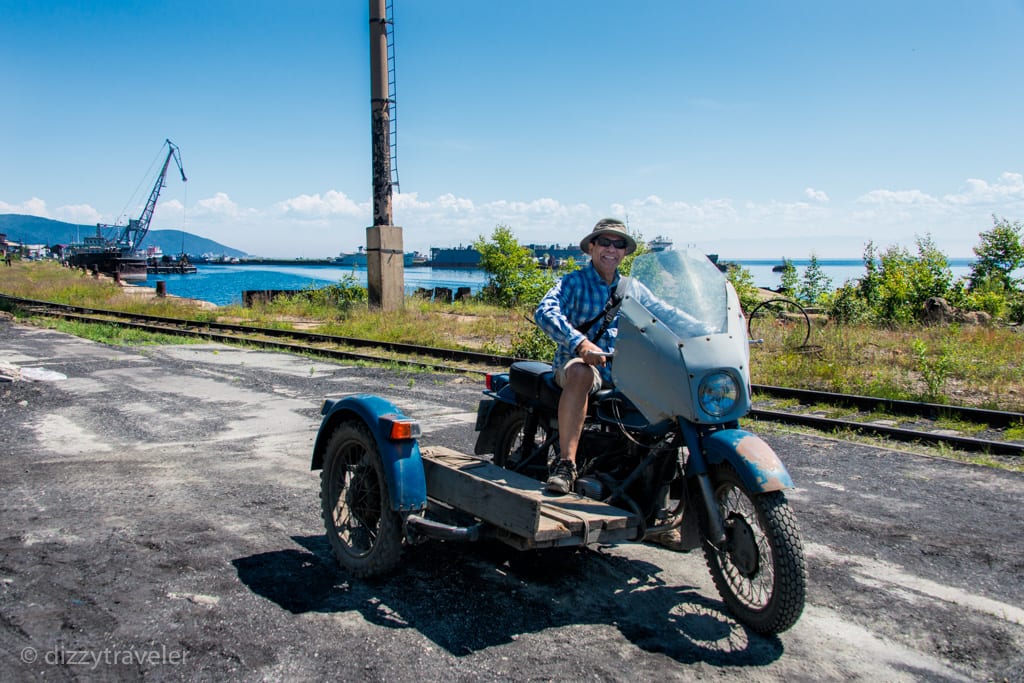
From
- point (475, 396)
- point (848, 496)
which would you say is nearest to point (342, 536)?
point (848, 496)

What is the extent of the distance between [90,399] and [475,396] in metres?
4.74

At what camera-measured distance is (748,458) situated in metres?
3.41

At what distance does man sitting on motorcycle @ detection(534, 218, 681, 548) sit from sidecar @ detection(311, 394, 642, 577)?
0.30 m

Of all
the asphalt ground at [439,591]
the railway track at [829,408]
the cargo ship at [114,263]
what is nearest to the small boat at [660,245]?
the asphalt ground at [439,591]

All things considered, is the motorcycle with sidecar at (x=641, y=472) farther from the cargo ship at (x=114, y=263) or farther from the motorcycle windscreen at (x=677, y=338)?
the cargo ship at (x=114, y=263)

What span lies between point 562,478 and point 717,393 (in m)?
0.99

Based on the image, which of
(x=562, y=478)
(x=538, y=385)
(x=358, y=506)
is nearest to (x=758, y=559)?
(x=562, y=478)

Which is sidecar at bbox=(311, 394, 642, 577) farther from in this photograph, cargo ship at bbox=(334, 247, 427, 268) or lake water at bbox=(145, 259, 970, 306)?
cargo ship at bbox=(334, 247, 427, 268)

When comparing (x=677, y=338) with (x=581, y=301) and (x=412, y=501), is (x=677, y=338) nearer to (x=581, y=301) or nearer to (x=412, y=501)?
(x=581, y=301)

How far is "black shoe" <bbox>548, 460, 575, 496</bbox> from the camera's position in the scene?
13.3 ft

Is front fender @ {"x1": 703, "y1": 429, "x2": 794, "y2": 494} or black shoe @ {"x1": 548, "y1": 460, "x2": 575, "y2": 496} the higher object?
front fender @ {"x1": 703, "y1": 429, "x2": 794, "y2": 494}

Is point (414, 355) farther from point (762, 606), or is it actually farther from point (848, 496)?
point (762, 606)

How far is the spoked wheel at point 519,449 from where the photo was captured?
4723mm

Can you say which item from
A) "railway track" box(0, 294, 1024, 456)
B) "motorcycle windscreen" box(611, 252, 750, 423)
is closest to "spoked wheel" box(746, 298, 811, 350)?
"railway track" box(0, 294, 1024, 456)
